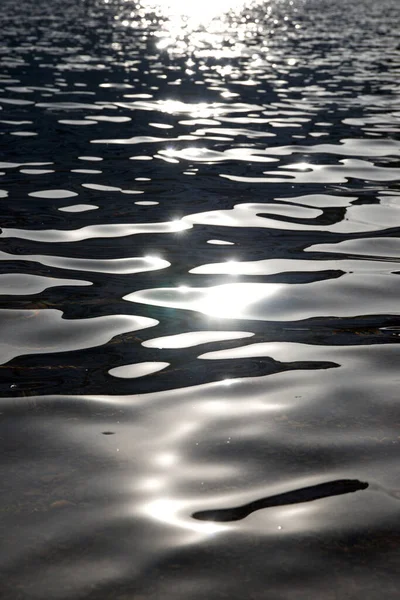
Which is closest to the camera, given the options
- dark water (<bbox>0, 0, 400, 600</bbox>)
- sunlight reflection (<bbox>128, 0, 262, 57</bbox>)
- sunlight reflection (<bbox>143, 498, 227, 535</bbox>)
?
dark water (<bbox>0, 0, 400, 600</bbox>)

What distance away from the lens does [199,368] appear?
13.7 ft

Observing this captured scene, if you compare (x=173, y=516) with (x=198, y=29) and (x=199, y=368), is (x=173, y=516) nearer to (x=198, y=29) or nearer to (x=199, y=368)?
(x=199, y=368)

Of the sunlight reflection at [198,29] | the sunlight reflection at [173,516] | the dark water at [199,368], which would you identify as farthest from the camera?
the sunlight reflection at [198,29]

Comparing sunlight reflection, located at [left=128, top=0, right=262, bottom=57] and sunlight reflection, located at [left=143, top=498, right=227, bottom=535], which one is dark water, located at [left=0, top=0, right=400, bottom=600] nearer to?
sunlight reflection, located at [left=143, top=498, right=227, bottom=535]

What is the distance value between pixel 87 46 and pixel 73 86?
9987 mm

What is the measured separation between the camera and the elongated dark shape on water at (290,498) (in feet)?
9.43

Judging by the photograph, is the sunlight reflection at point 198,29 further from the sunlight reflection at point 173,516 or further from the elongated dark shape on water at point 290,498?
the sunlight reflection at point 173,516

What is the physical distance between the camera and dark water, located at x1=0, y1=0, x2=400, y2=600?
105 inches

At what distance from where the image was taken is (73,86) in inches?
693

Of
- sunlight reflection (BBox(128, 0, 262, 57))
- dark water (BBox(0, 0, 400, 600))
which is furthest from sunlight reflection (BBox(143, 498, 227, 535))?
sunlight reflection (BBox(128, 0, 262, 57))

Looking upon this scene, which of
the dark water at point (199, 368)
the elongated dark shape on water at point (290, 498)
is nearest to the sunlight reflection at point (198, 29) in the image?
the dark water at point (199, 368)

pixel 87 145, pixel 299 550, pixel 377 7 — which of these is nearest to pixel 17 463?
pixel 299 550

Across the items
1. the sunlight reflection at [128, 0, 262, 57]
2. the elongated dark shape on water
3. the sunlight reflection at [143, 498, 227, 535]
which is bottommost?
the elongated dark shape on water

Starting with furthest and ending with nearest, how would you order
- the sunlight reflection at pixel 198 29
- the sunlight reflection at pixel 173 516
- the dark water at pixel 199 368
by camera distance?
the sunlight reflection at pixel 198 29 < the sunlight reflection at pixel 173 516 < the dark water at pixel 199 368
